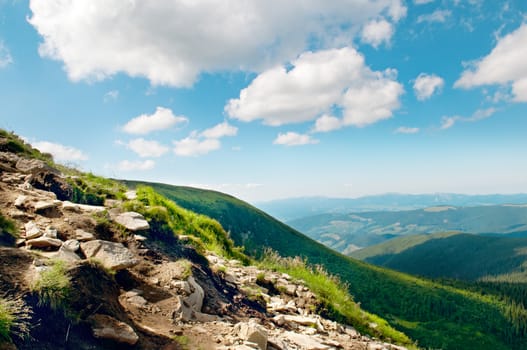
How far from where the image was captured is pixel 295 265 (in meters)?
16.2

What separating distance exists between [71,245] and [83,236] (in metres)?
0.71

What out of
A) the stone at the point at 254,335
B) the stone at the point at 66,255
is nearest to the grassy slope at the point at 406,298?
the stone at the point at 254,335

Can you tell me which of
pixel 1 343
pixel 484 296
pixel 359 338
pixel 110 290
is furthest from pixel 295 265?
pixel 484 296

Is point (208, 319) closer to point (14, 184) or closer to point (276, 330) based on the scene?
point (276, 330)

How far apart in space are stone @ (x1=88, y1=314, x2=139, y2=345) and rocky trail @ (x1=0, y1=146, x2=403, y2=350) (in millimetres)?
17

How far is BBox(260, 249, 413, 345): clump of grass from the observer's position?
12.1 meters

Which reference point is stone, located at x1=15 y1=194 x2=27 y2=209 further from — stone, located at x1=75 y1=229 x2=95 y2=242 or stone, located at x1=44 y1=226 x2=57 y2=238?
stone, located at x1=75 y1=229 x2=95 y2=242

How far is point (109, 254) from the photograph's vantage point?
7523 mm

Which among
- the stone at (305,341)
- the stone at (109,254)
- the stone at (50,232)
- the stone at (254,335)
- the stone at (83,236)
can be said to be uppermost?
the stone at (50,232)

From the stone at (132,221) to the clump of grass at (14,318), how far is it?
4.86 m

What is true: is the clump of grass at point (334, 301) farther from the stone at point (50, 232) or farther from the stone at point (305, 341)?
the stone at point (50, 232)

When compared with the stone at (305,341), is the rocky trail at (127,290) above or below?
above

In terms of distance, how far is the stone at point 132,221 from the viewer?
386 inches

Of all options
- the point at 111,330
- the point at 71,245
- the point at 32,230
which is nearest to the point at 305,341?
the point at 111,330
